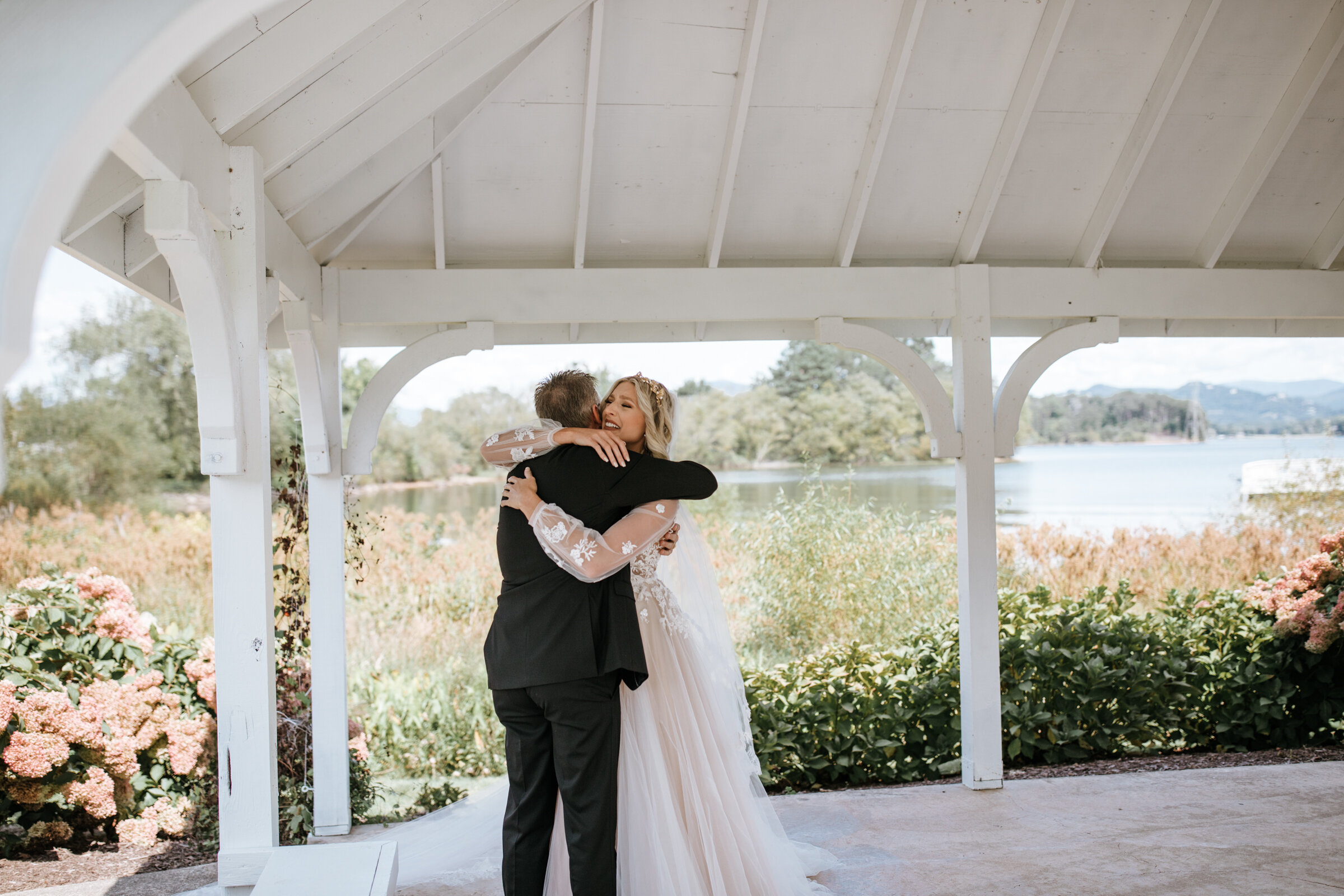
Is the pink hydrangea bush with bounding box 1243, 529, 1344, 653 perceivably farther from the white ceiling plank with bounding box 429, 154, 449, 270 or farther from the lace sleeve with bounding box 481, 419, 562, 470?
the white ceiling plank with bounding box 429, 154, 449, 270

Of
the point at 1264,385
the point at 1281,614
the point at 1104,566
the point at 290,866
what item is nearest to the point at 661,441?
the point at 290,866

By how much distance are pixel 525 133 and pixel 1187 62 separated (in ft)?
8.58

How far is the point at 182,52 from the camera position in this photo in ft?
3.28

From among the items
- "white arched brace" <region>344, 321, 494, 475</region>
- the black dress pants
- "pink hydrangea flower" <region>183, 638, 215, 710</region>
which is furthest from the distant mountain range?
"pink hydrangea flower" <region>183, 638, 215, 710</region>

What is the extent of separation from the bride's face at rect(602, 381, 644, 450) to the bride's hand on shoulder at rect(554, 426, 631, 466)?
0.14 meters

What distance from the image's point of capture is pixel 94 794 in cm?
374

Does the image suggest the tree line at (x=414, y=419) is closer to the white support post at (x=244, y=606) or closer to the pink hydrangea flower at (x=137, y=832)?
the pink hydrangea flower at (x=137, y=832)

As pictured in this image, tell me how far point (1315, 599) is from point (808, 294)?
3.24m

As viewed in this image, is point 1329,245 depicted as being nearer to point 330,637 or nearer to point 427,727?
point 330,637

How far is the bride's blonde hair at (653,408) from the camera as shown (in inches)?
109

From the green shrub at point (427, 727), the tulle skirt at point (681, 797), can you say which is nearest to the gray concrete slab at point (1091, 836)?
the tulle skirt at point (681, 797)

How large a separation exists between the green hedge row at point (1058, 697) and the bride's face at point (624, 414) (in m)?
2.61

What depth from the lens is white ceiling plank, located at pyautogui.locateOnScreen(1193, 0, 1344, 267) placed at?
379 centimetres

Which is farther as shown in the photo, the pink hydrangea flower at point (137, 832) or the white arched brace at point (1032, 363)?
the white arched brace at point (1032, 363)
